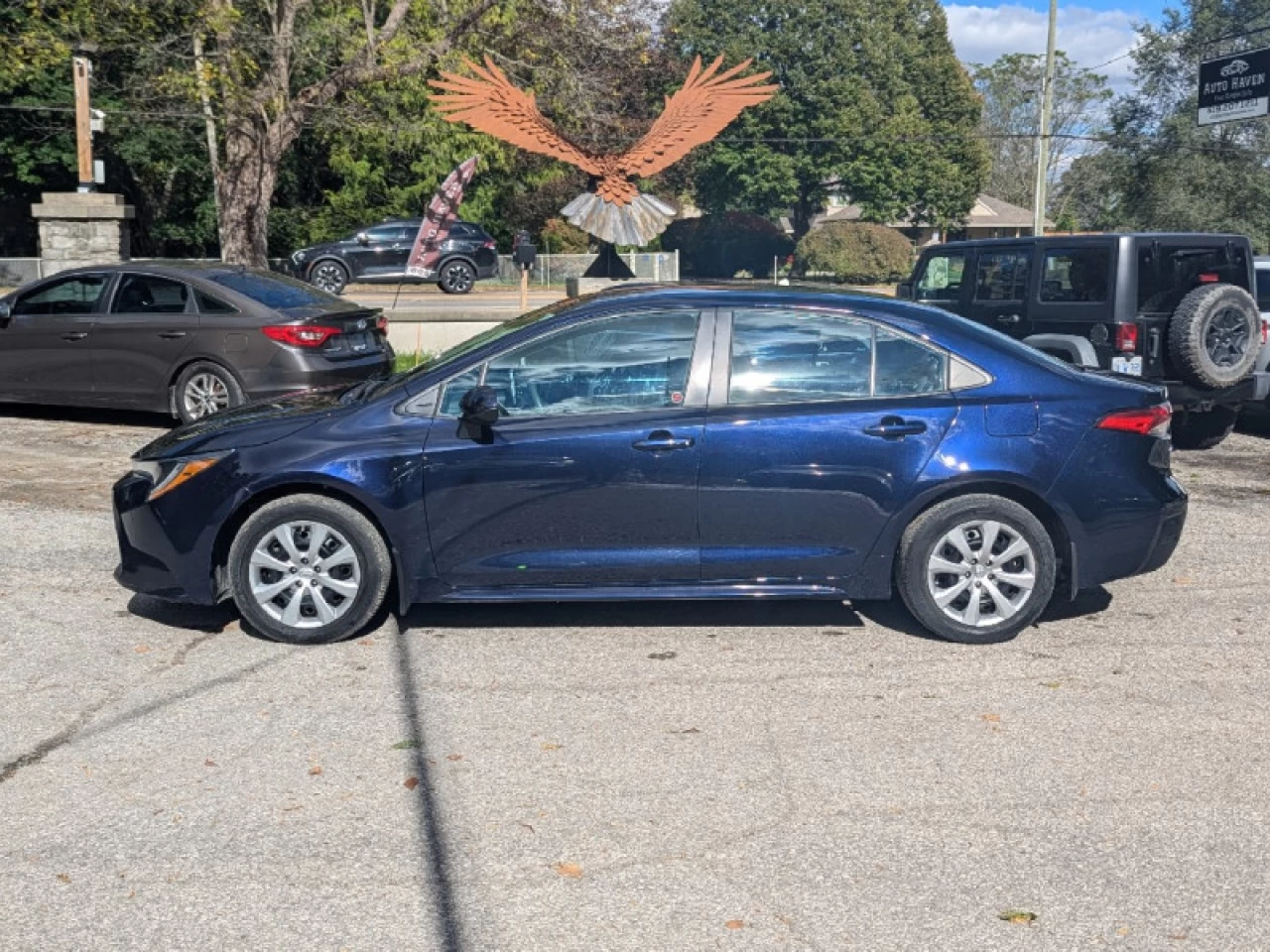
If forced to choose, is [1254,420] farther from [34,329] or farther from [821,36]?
[821,36]

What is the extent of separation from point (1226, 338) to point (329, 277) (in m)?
24.1

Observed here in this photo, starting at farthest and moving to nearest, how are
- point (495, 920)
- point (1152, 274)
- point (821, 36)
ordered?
point (821, 36) < point (1152, 274) < point (495, 920)

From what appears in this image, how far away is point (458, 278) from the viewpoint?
33344 millimetres

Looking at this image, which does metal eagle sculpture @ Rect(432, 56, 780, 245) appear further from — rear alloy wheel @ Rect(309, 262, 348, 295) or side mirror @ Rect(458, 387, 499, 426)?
rear alloy wheel @ Rect(309, 262, 348, 295)

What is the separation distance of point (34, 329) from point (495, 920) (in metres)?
9.90

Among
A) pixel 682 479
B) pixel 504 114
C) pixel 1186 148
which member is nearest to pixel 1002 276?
pixel 682 479

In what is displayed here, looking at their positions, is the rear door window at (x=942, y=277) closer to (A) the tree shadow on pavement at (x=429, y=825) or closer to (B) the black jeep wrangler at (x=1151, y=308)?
(B) the black jeep wrangler at (x=1151, y=308)

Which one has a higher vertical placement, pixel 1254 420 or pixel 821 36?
pixel 821 36

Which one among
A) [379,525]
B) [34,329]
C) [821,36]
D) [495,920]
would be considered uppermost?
[821,36]

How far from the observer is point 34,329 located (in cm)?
1204

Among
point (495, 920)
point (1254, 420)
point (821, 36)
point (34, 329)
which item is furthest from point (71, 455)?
point (821, 36)

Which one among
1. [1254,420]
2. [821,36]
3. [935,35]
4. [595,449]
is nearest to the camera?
[595,449]

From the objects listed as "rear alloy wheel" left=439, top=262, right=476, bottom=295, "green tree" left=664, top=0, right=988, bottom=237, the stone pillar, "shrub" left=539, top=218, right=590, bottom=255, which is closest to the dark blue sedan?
the stone pillar

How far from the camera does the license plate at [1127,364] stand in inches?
421
